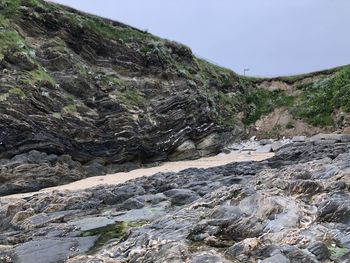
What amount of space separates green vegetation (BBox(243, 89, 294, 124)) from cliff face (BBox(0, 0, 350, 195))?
0.57ft

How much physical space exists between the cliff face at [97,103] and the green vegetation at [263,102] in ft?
0.57

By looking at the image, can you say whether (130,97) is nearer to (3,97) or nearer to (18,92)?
(18,92)

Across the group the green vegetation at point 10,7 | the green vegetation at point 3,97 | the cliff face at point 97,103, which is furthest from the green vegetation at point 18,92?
the green vegetation at point 10,7

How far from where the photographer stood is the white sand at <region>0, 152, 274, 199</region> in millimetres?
21656

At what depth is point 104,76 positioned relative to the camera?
30.9 meters

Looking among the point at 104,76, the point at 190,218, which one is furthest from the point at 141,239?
the point at 104,76

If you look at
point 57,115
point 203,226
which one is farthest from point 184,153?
point 203,226

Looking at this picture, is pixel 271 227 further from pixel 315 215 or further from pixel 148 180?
pixel 148 180

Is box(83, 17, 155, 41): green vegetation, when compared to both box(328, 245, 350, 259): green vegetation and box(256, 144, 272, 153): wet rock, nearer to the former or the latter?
box(256, 144, 272, 153): wet rock

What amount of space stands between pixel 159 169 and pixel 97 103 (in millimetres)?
5708

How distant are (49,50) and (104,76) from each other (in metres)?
3.90

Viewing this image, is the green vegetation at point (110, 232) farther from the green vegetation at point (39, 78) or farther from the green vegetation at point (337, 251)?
the green vegetation at point (39, 78)

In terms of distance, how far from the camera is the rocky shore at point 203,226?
8000 millimetres

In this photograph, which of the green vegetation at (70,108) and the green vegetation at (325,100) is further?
the green vegetation at (325,100)
